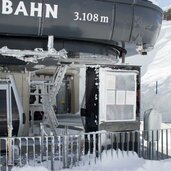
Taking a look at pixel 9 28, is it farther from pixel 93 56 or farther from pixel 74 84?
pixel 74 84

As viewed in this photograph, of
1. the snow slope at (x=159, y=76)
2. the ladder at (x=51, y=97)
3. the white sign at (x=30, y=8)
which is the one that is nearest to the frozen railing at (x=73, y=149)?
the white sign at (x=30, y=8)

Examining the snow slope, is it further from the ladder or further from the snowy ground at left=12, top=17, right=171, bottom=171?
the ladder

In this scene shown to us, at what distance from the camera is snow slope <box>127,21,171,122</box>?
88.3 ft

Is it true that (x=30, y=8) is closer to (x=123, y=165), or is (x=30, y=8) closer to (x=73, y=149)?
(x=73, y=149)

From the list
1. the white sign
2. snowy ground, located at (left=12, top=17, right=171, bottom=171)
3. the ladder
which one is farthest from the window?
the ladder

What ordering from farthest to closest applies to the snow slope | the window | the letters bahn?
the snow slope < the window < the letters bahn

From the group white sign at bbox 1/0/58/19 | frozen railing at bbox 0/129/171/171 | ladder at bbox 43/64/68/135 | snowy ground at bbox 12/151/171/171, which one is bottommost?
snowy ground at bbox 12/151/171/171

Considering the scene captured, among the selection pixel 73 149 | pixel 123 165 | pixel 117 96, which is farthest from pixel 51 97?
pixel 123 165

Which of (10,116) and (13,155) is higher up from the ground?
(10,116)

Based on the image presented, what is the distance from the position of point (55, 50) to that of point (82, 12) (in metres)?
0.90

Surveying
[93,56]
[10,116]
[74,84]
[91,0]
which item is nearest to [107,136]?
[93,56]

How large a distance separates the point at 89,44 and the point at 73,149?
91.6 inches

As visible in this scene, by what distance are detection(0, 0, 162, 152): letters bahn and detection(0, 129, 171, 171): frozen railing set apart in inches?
11.6

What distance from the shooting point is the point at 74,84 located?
2673 cm
